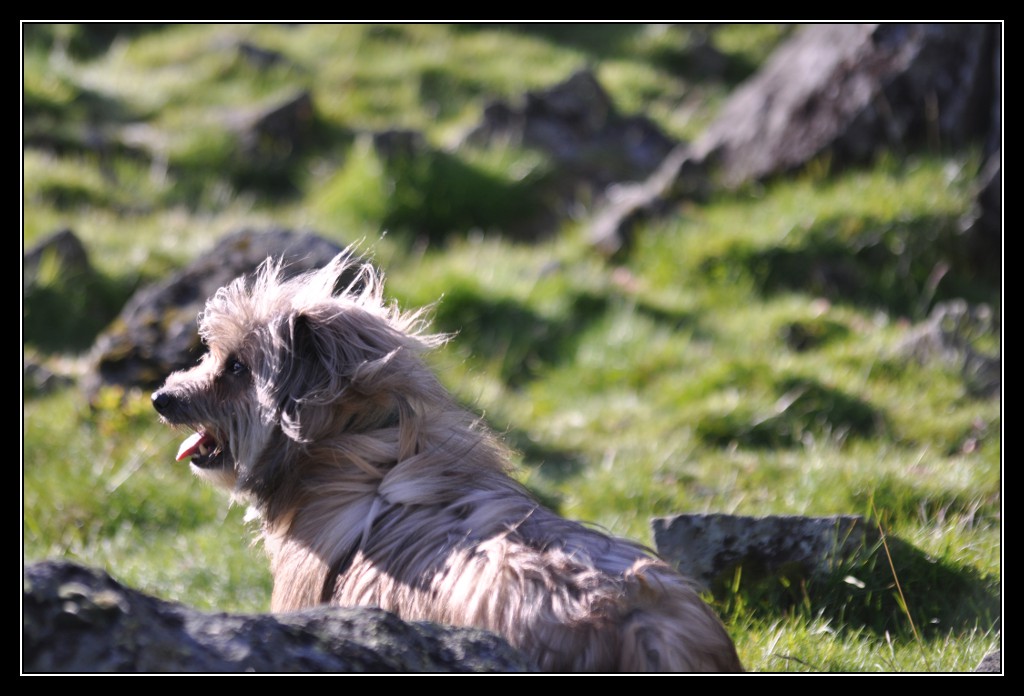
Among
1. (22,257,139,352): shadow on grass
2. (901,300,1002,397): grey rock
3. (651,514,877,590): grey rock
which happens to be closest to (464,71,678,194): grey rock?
(22,257,139,352): shadow on grass

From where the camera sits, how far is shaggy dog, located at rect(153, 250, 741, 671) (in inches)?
122

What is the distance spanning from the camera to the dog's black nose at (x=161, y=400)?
4.32 meters

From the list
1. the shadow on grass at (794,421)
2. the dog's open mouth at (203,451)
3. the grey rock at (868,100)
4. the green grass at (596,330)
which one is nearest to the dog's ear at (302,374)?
the dog's open mouth at (203,451)

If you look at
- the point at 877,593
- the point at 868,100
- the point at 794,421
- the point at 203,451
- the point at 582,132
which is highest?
the point at 868,100

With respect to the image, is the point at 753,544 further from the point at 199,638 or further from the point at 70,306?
the point at 70,306

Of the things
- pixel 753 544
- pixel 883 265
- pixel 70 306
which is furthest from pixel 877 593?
pixel 70 306

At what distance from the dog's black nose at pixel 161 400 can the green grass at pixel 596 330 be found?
77 centimetres

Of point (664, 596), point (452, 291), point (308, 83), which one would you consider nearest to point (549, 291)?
point (452, 291)

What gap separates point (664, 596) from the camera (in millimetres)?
3162

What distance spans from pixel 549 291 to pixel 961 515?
414cm

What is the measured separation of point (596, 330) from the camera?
8211 mm

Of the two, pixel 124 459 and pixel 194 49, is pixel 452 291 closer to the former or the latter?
pixel 124 459

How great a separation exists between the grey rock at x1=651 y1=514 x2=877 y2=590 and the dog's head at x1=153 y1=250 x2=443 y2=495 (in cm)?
119

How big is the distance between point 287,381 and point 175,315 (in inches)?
117
